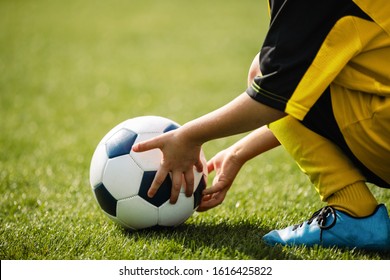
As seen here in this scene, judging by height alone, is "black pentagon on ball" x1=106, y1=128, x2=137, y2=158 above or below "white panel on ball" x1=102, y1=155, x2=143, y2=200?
above

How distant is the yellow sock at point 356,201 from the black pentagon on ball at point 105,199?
3.09ft

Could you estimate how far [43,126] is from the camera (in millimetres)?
5352

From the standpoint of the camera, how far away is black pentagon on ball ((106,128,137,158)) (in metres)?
2.37

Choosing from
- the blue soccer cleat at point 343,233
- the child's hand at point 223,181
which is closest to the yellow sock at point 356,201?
the blue soccer cleat at point 343,233

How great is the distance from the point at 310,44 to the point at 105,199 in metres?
1.10

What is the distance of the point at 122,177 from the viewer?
235cm

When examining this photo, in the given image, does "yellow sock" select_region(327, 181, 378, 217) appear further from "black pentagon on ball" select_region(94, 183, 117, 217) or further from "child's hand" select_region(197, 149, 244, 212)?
"black pentagon on ball" select_region(94, 183, 117, 217)

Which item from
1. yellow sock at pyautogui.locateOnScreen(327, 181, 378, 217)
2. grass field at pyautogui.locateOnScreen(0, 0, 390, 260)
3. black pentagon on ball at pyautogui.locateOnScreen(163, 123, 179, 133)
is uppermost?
black pentagon on ball at pyautogui.locateOnScreen(163, 123, 179, 133)

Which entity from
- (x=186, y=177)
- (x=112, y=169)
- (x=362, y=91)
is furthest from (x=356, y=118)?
(x=112, y=169)

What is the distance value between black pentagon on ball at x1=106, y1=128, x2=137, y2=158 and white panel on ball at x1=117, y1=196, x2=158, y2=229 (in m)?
0.21

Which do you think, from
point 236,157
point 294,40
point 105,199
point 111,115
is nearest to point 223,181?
point 236,157

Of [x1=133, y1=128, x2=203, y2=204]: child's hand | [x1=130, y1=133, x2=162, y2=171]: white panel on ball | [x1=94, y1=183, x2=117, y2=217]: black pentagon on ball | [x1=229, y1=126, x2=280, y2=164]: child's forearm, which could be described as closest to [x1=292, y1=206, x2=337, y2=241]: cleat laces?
[x1=229, y1=126, x2=280, y2=164]: child's forearm

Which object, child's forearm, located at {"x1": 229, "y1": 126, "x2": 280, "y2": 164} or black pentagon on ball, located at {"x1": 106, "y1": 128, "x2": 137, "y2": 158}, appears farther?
child's forearm, located at {"x1": 229, "y1": 126, "x2": 280, "y2": 164}

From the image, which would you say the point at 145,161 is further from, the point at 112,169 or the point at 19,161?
the point at 19,161
